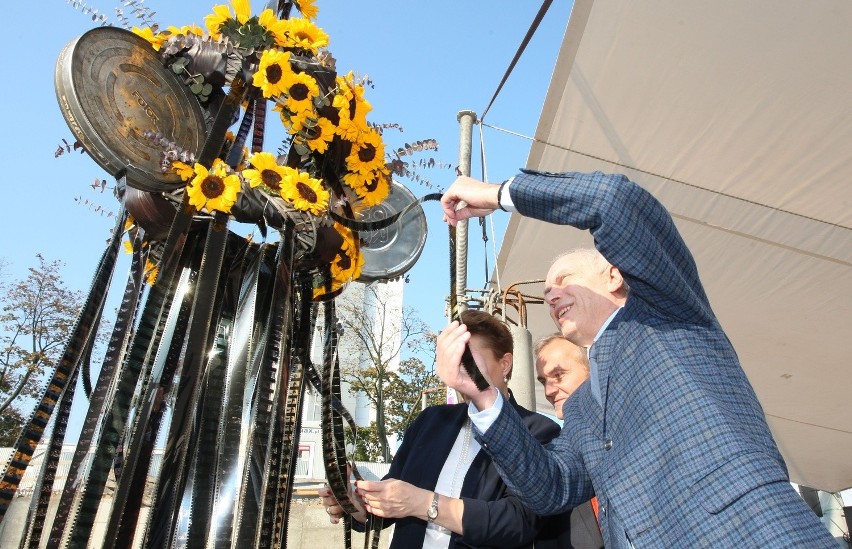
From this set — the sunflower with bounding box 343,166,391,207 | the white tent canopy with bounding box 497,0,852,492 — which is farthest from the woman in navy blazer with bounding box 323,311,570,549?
the white tent canopy with bounding box 497,0,852,492

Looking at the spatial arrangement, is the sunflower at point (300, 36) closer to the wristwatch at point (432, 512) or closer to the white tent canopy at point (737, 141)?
the wristwatch at point (432, 512)

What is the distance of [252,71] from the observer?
70.3 inches

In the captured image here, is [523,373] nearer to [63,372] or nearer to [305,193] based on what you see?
[305,193]

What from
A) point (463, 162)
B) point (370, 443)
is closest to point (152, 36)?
point (463, 162)

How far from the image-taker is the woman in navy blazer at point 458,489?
1.63m

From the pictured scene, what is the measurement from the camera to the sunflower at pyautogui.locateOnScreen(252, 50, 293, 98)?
5.63 feet

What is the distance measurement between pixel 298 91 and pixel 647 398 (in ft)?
3.99

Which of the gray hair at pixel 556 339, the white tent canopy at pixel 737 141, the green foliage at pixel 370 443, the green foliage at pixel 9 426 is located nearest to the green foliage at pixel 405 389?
the green foliage at pixel 370 443

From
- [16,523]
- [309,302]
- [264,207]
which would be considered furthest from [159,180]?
[16,523]

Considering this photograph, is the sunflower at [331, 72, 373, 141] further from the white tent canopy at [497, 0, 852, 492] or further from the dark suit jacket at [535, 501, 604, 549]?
the white tent canopy at [497, 0, 852, 492]

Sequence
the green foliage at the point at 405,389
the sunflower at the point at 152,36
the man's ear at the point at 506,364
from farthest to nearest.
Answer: the green foliage at the point at 405,389 → the man's ear at the point at 506,364 → the sunflower at the point at 152,36

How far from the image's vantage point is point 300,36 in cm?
190

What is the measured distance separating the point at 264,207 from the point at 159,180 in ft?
0.86

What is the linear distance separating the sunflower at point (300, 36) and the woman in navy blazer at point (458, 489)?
0.97 meters
